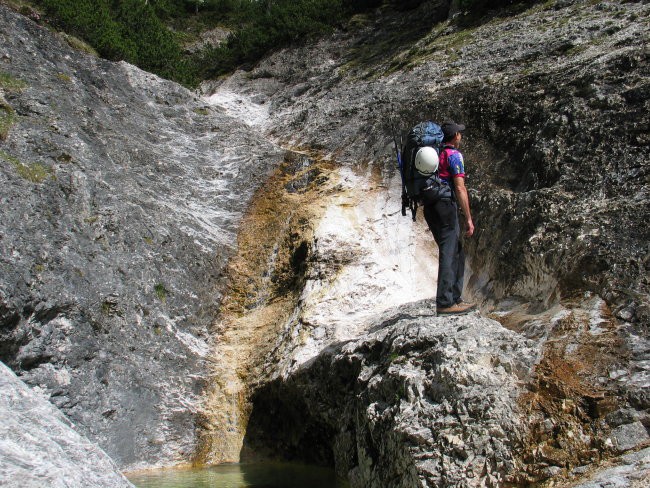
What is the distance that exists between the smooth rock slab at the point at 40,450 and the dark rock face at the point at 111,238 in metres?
4.26

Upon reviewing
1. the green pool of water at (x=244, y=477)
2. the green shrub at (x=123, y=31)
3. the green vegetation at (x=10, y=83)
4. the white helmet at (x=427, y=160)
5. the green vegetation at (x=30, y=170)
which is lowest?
the green pool of water at (x=244, y=477)

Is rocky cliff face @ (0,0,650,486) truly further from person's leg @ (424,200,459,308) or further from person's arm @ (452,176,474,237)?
person's arm @ (452,176,474,237)

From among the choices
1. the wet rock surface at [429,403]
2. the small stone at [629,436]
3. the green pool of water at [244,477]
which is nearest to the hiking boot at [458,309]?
the wet rock surface at [429,403]

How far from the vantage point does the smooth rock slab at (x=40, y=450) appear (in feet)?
14.2

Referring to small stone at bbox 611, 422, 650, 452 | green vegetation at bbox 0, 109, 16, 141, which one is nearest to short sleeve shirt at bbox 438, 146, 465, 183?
small stone at bbox 611, 422, 650, 452

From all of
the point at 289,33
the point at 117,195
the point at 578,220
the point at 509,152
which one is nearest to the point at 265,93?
the point at 289,33

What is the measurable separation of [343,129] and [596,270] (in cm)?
984

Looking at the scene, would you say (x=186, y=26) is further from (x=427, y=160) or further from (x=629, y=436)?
(x=629, y=436)

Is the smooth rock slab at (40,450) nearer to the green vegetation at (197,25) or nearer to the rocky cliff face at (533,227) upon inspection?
the rocky cliff face at (533,227)

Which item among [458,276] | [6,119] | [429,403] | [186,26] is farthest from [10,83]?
[186,26]

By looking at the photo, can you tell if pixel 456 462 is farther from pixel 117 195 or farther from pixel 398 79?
pixel 398 79

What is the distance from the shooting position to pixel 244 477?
8930mm

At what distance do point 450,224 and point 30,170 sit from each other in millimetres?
7935

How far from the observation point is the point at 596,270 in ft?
24.6
